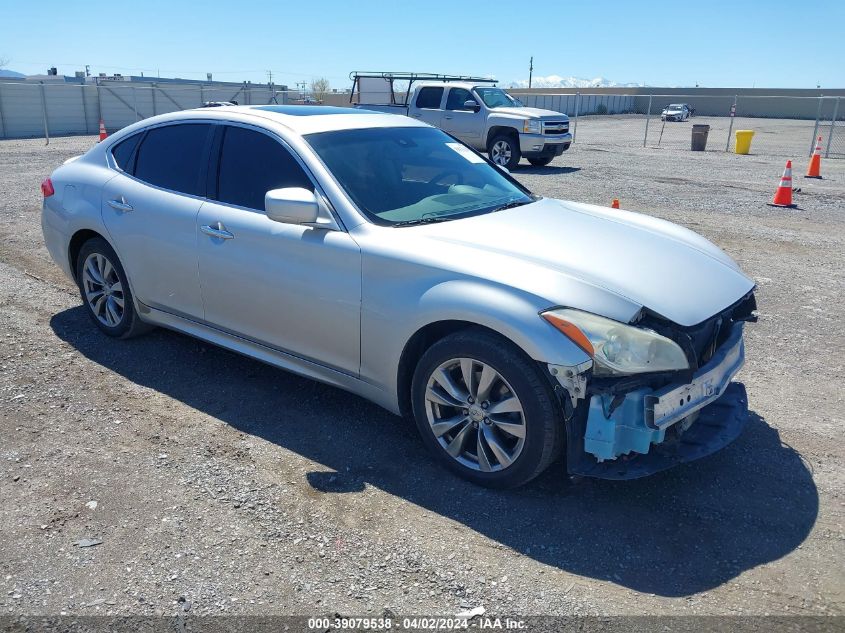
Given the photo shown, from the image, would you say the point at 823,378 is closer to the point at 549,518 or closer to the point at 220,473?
the point at 549,518

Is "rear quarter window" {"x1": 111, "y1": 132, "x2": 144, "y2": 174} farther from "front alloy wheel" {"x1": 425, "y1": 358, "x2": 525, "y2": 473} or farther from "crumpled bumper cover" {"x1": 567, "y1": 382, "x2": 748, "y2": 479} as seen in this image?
"crumpled bumper cover" {"x1": 567, "y1": 382, "x2": 748, "y2": 479}

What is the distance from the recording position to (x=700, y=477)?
3.69 meters

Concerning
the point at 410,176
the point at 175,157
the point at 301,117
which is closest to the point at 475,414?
the point at 410,176

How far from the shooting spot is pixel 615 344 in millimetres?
3105

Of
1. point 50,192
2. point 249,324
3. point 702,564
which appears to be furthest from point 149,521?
point 50,192

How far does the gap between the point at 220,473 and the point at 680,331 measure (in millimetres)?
2379

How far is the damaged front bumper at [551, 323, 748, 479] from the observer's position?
3096mm

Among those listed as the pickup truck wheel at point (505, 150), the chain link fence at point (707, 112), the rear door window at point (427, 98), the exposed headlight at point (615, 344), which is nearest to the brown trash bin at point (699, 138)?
the pickup truck wheel at point (505, 150)

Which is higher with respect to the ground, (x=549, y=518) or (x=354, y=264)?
(x=354, y=264)

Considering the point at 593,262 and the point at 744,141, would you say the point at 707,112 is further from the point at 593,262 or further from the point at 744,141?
the point at 593,262

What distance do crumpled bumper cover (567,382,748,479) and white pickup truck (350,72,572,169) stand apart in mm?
13791

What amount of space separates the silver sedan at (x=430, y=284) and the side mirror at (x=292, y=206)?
1 cm

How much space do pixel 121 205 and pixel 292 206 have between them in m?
1.84

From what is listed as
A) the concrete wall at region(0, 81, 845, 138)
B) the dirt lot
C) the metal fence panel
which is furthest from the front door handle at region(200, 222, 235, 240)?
the metal fence panel
